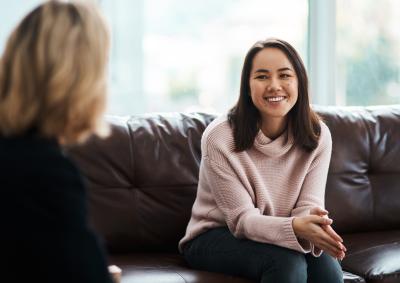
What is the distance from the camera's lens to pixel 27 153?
1264 millimetres

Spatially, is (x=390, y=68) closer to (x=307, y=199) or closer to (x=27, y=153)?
(x=307, y=199)

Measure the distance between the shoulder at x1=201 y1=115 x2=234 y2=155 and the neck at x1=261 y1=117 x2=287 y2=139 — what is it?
0.47 ft

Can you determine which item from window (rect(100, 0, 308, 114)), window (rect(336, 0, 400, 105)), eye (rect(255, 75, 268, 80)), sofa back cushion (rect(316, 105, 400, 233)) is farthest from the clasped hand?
window (rect(336, 0, 400, 105))

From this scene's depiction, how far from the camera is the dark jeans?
2.18 metres

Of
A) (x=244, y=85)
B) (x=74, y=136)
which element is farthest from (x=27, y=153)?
(x=244, y=85)

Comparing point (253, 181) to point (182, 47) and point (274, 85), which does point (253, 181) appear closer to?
point (274, 85)

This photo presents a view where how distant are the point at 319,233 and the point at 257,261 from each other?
0.21m

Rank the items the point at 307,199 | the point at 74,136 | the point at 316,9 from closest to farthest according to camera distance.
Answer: the point at 74,136, the point at 307,199, the point at 316,9

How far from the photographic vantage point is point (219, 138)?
248 cm

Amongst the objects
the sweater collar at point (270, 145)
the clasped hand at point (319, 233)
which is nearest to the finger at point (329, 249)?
the clasped hand at point (319, 233)

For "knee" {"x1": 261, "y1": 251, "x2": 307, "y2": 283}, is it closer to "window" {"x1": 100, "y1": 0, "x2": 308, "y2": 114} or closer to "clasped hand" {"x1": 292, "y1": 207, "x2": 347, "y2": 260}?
"clasped hand" {"x1": 292, "y1": 207, "x2": 347, "y2": 260}

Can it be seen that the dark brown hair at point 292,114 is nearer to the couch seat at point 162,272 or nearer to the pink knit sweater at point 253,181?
the pink knit sweater at point 253,181

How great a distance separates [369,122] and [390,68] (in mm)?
875

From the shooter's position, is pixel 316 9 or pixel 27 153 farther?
pixel 316 9
